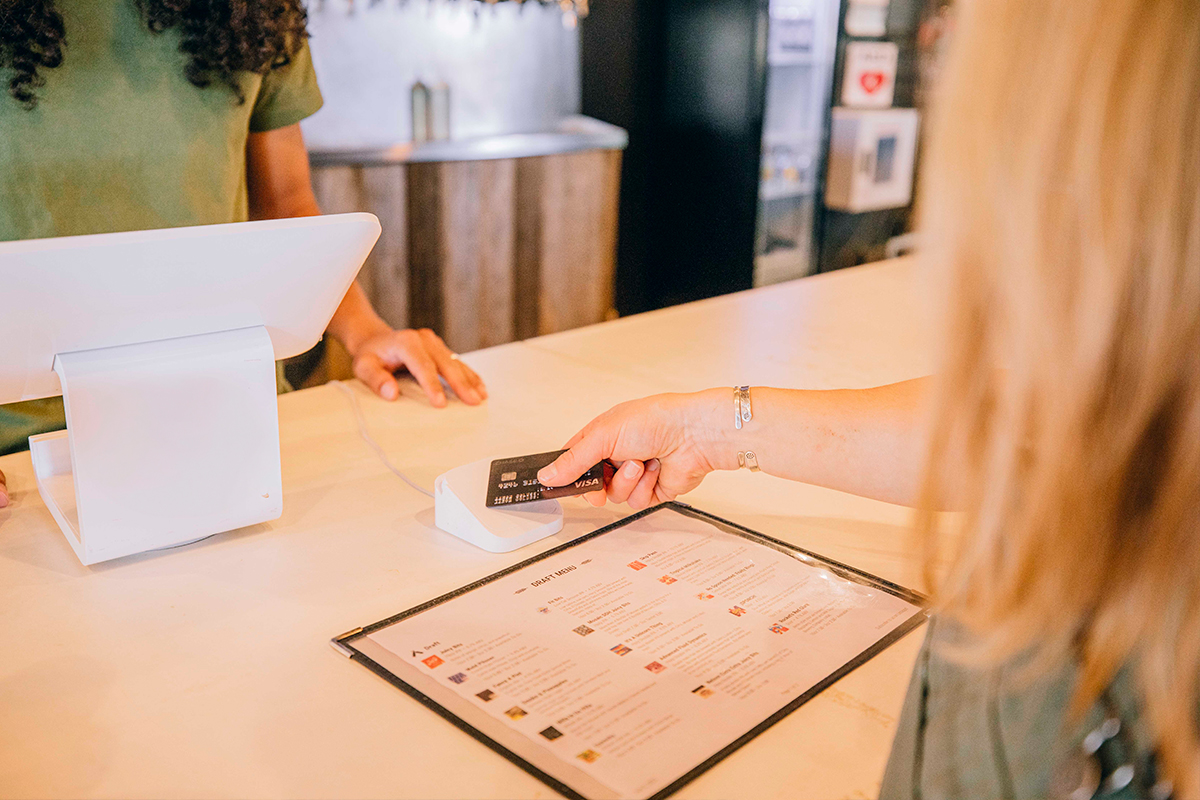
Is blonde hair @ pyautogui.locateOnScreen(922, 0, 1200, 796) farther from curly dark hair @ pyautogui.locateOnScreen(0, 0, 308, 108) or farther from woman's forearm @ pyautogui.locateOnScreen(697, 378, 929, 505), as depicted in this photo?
curly dark hair @ pyautogui.locateOnScreen(0, 0, 308, 108)

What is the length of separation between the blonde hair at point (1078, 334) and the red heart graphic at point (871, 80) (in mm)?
4242

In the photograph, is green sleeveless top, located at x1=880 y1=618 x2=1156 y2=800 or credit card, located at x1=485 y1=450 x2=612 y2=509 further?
credit card, located at x1=485 y1=450 x2=612 y2=509

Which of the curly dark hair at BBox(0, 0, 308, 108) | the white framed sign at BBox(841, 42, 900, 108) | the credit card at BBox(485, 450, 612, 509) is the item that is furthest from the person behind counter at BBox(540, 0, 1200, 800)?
the white framed sign at BBox(841, 42, 900, 108)

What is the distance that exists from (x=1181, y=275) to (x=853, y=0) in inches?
170

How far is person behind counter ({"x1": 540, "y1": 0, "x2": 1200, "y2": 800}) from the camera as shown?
43 cm

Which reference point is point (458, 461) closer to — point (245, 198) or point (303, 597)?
point (303, 597)

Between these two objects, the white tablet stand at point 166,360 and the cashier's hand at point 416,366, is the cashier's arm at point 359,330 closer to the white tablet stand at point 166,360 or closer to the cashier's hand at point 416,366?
the cashier's hand at point 416,366

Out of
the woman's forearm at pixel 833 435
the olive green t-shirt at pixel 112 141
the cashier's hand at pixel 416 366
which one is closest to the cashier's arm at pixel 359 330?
the cashier's hand at pixel 416 366

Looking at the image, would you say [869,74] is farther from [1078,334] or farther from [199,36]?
[1078,334]

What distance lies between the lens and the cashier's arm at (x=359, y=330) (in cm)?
140

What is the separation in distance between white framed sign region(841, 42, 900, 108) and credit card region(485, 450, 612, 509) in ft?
12.5

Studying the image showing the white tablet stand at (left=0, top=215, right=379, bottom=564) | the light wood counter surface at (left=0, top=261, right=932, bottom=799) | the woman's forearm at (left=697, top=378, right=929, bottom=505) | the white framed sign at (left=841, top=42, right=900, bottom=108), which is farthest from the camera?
the white framed sign at (left=841, top=42, right=900, bottom=108)

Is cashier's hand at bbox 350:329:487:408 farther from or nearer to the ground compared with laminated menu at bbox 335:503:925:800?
farther from the ground

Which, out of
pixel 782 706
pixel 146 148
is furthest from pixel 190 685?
pixel 146 148
